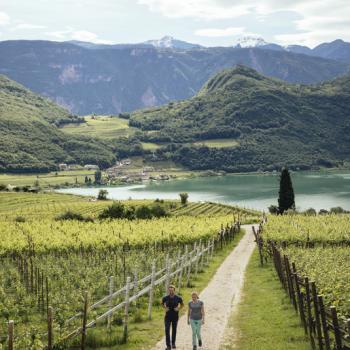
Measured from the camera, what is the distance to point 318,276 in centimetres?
2083

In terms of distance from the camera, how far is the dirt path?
18227mm

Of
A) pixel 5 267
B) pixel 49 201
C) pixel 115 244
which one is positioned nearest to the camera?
pixel 5 267

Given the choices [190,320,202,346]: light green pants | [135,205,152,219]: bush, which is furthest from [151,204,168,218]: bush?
[190,320,202,346]: light green pants

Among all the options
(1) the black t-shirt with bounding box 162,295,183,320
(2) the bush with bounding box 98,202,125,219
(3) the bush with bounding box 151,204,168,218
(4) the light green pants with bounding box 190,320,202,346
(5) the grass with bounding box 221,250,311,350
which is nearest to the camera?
(4) the light green pants with bounding box 190,320,202,346

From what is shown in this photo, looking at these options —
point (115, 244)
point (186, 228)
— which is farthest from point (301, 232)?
point (115, 244)

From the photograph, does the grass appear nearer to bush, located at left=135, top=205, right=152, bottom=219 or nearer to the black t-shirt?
the black t-shirt

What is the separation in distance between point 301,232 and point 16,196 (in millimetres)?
107064

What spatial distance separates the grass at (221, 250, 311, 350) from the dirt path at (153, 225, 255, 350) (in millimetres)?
460

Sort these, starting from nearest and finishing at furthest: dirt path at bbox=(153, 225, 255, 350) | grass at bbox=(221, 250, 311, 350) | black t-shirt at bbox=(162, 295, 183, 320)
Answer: black t-shirt at bbox=(162, 295, 183, 320), grass at bbox=(221, 250, 311, 350), dirt path at bbox=(153, 225, 255, 350)

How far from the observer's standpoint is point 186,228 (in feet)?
182

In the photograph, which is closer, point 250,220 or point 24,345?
point 24,345

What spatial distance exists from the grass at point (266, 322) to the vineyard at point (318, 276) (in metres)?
0.52

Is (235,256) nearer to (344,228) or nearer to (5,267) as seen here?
(344,228)

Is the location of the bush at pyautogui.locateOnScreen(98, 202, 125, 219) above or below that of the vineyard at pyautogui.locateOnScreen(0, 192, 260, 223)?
above
